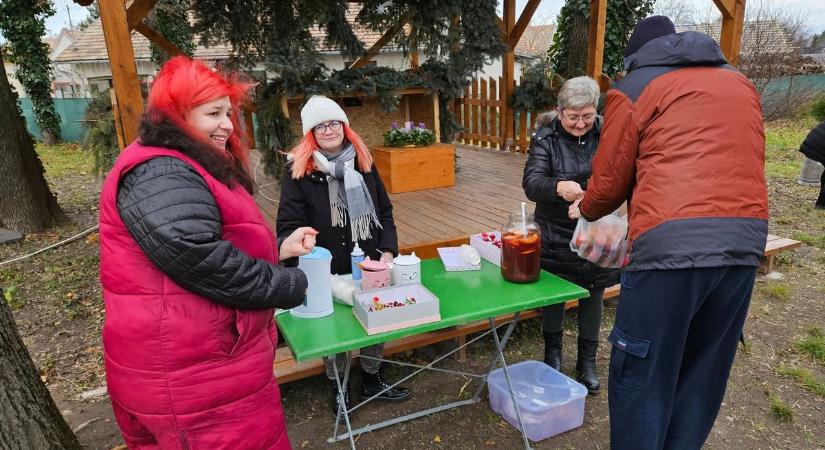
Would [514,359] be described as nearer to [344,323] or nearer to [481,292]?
[481,292]

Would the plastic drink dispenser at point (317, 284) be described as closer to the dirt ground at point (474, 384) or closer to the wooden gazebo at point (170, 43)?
the wooden gazebo at point (170, 43)

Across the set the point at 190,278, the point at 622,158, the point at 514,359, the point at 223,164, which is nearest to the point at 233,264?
the point at 190,278

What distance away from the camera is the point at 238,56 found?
208 inches

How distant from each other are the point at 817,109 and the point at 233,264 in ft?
44.4

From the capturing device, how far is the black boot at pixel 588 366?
9.24 feet

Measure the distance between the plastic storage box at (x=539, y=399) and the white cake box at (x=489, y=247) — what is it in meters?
0.71

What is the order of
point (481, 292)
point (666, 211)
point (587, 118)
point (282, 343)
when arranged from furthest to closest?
point (282, 343) → point (587, 118) → point (481, 292) → point (666, 211)

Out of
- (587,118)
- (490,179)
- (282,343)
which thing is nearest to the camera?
(587,118)

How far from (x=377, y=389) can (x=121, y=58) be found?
2640 mm

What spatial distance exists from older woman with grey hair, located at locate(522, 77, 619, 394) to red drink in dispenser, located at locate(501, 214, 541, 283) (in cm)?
36

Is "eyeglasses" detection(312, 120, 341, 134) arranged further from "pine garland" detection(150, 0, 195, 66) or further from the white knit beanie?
"pine garland" detection(150, 0, 195, 66)

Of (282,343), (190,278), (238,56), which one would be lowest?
(282,343)

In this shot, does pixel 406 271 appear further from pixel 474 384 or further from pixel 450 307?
pixel 474 384

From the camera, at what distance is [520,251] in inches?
82.0
